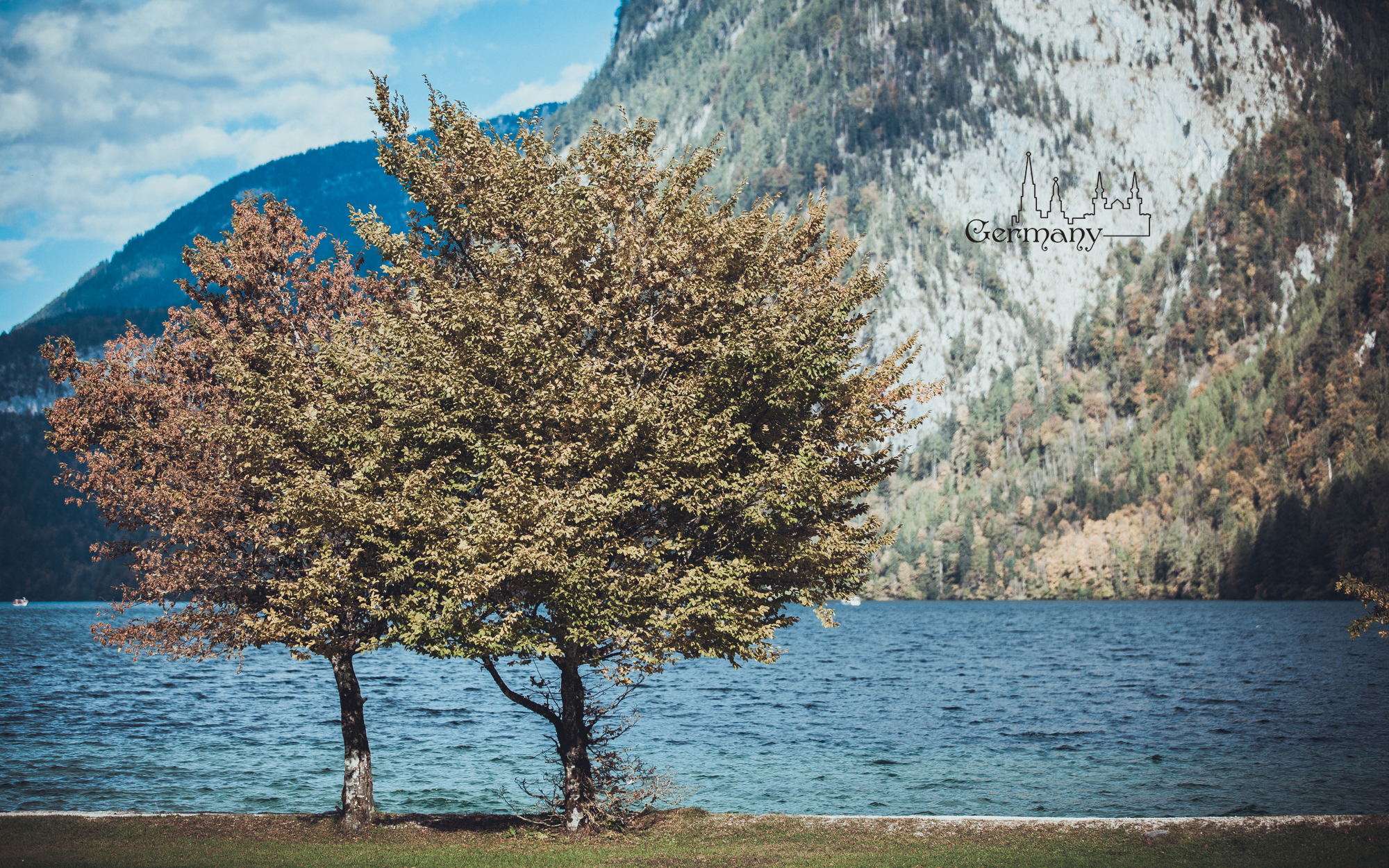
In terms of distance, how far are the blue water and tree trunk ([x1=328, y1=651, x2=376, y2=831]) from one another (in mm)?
9098

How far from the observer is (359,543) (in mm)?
19875

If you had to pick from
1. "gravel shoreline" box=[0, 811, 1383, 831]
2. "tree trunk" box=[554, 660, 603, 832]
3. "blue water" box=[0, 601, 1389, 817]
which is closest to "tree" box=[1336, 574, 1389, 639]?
"gravel shoreline" box=[0, 811, 1383, 831]

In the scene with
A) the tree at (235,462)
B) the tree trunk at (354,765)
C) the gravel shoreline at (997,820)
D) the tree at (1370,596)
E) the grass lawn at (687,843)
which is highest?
the tree at (235,462)

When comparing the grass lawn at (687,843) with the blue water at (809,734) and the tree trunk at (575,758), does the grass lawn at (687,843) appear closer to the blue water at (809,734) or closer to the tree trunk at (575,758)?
the tree trunk at (575,758)

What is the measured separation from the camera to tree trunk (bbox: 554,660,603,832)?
2189 centimetres

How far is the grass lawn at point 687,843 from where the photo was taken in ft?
62.4

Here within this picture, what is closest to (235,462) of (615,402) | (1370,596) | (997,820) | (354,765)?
(354,765)

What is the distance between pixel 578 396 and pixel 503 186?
5.48 metres

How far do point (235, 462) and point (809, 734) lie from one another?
33.6 meters

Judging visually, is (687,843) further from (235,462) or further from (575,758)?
(235,462)

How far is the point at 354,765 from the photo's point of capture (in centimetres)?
2236

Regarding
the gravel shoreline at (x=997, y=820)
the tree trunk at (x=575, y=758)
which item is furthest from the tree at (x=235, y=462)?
the gravel shoreline at (x=997, y=820)

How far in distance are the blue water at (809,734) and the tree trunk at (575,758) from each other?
976 centimetres

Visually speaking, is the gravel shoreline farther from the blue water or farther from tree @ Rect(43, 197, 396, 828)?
the blue water
